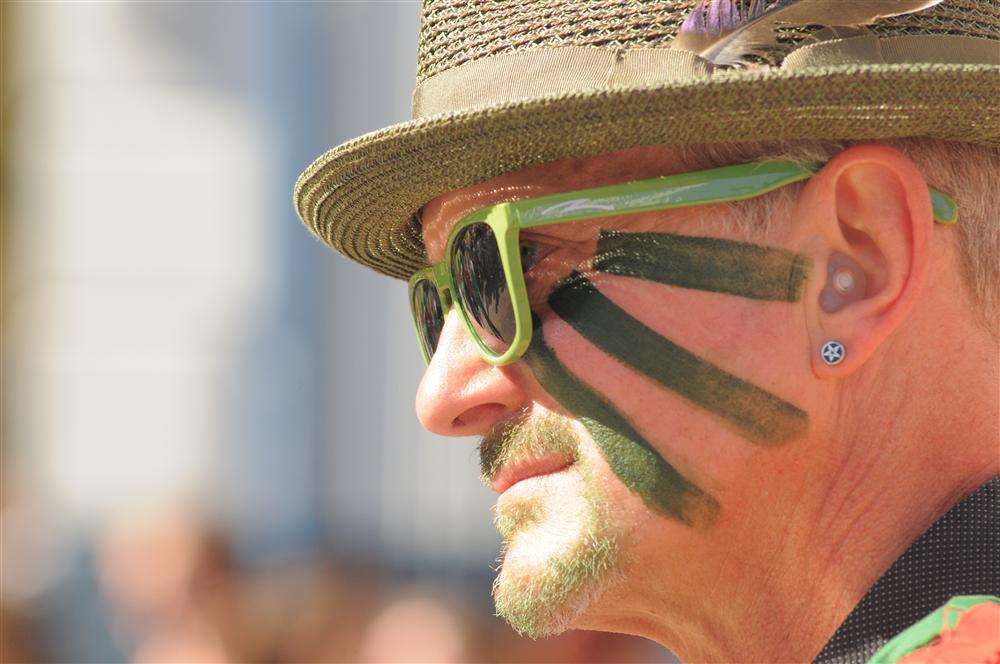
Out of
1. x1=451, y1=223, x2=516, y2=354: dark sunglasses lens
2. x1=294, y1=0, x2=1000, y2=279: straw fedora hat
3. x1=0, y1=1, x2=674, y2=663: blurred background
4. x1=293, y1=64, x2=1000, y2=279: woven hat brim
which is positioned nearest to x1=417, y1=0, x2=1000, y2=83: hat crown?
x1=294, y1=0, x2=1000, y2=279: straw fedora hat

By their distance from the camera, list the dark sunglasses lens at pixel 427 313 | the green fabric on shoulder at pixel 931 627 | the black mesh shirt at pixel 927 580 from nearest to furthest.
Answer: the green fabric on shoulder at pixel 931 627 → the black mesh shirt at pixel 927 580 → the dark sunglasses lens at pixel 427 313

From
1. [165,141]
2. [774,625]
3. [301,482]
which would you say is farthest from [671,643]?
[165,141]

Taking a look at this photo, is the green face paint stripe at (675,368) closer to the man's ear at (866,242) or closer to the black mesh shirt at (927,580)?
the man's ear at (866,242)

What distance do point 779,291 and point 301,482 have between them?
425cm

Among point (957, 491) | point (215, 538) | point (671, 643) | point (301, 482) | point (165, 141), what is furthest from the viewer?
point (165, 141)

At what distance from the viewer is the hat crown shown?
198 centimetres

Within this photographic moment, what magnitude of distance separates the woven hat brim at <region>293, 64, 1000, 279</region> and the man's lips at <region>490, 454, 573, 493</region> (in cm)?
47

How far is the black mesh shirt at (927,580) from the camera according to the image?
69.8 inches

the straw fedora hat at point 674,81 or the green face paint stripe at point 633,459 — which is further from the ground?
the straw fedora hat at point 674,81

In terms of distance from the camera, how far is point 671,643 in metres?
2.24

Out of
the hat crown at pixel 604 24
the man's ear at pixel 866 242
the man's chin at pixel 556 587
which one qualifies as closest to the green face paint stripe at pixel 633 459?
the man's chin at pixel 556 587

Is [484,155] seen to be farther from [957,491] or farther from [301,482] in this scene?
[301,482]

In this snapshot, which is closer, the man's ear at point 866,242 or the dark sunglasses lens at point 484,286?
the man's ear at point 866,242

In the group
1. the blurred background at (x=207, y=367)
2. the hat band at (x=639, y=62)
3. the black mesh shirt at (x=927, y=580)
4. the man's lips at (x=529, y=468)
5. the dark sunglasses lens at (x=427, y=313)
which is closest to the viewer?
the black mesh shirt at (x=927, y=580)
